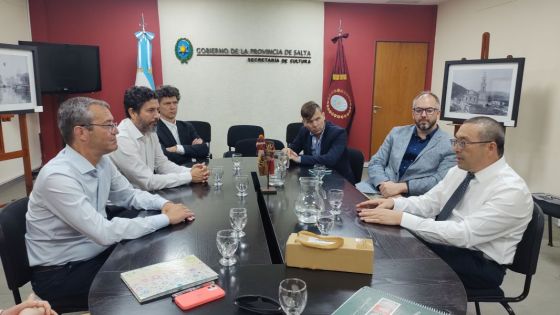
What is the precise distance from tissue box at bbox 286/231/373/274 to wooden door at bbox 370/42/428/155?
5814 millimetres

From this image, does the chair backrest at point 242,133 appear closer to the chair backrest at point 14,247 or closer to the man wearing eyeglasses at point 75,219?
the man wearing eyeglasses at point 75,219

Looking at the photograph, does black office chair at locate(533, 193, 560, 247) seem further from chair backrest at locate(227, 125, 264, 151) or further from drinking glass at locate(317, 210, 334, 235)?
chair backrest at locate(227, 125, 264, 151)

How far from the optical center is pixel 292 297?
1.09 m

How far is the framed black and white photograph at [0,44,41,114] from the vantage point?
3.76m

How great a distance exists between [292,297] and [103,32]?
20.1 feet

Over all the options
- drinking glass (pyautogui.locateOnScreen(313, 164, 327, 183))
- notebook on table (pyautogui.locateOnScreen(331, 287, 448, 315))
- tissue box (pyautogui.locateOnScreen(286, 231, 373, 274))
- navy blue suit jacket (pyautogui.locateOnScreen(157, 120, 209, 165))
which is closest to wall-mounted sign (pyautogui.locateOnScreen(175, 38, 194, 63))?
navy blue suit jacket (pyautogui.locateOnScreen(157, 120, 209, 165))

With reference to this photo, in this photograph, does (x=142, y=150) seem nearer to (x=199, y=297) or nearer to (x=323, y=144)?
(x=323, y=144)

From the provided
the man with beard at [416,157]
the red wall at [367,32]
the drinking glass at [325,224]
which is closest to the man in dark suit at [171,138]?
the man with beard at [416,157]

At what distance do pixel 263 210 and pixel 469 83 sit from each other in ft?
12.3

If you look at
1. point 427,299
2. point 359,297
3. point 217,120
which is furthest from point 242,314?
point 217,120

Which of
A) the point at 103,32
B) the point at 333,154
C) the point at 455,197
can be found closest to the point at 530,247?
the point at 455,197

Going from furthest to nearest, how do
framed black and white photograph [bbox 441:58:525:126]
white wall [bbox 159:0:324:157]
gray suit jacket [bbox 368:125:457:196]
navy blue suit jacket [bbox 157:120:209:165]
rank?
1. white wall [bbox 159:0:324:157]
2. framed black and white photograph [bbox 441:58:525:126]
3. navy blue suit jacket [bbox 157:120:209:165]
4. gray suit jacket [bbox 368:125:457:196]

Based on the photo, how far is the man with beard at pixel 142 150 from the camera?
2561 mm

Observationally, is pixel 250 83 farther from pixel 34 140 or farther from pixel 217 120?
pixel 34 140
